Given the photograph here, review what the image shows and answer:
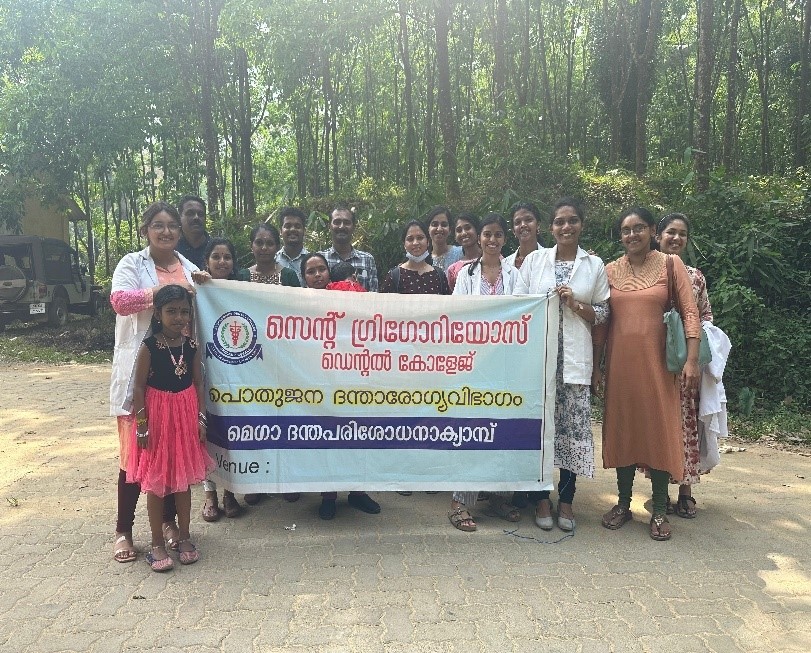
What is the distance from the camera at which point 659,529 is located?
3.26 m

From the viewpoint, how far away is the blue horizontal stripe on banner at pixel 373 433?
3221mm

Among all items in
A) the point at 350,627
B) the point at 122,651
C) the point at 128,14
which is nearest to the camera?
the point at 122,651

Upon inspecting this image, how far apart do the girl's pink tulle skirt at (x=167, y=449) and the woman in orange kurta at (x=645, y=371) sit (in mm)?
2162

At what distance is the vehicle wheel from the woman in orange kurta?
39.3ft

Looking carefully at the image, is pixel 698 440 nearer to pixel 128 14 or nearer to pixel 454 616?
pixel 454 616

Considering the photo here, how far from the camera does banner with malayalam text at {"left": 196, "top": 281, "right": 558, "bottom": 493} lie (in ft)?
10.6

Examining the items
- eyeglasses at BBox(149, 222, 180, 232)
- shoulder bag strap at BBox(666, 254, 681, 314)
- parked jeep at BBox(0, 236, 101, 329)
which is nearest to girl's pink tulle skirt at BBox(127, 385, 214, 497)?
eyeglasses at BBox(149, 222, 180, 232)

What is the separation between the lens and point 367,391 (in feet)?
10.8

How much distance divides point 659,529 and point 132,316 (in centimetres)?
289


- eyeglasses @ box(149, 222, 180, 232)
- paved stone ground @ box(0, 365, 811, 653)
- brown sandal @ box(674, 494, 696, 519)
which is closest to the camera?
paved stone ground @ box(0, 365, 811, 653)

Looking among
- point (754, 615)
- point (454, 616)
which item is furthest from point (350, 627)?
point (754, 615)

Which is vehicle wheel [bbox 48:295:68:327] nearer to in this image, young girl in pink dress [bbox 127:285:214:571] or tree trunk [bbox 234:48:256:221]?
tree trunk [bbox 234:48:256:221]

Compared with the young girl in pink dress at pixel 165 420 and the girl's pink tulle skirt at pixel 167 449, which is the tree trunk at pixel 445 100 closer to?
the young girl in pink dress at pixel 165 420

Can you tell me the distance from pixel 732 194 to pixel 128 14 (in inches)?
413
